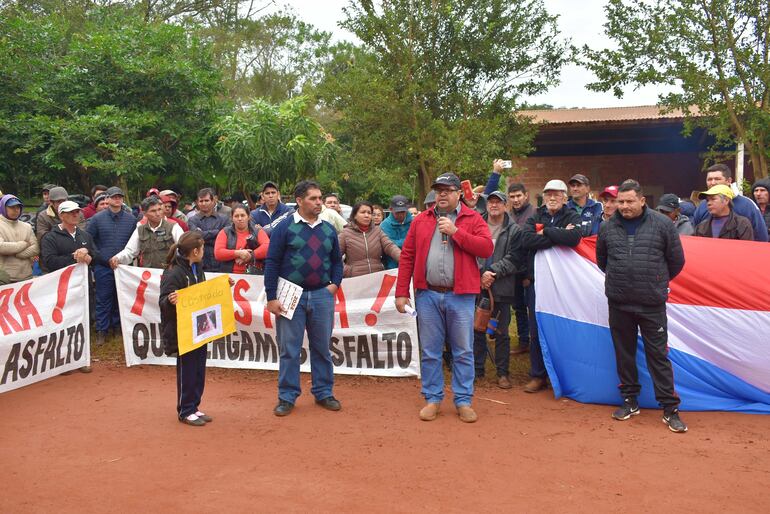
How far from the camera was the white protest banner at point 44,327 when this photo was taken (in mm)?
6668

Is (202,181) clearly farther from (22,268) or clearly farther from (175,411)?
(175,411)

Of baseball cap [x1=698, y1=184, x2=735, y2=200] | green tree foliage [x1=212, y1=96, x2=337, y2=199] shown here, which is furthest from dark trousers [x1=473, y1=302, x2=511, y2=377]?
green tree foliage [x1=212, y1=96, x2=337, y2=199]

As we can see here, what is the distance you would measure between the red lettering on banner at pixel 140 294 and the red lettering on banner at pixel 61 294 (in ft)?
2.50

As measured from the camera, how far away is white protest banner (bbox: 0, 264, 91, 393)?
263 inches

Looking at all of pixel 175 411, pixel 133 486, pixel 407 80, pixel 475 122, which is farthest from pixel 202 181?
pixel 133 486

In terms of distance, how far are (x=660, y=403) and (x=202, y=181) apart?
13.7m

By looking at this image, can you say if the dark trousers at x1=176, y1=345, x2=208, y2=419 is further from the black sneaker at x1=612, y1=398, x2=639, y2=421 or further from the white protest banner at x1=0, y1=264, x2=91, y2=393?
the black sneaker at x1=612, y1=398, x2=639, y2=421

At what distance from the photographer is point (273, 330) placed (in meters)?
7.38

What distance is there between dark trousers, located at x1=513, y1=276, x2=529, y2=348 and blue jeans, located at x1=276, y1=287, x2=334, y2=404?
199 centimetres

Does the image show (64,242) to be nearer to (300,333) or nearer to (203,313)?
(203,313)

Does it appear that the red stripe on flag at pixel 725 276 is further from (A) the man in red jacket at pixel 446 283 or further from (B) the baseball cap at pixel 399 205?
(B) the baseball cap at pixel 399 205

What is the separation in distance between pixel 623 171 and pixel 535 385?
554 inches

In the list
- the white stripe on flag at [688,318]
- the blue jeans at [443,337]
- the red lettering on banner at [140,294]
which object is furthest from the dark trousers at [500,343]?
the red lettering on banner at [140,294]

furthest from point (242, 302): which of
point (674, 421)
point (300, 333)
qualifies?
point (674, 421)
